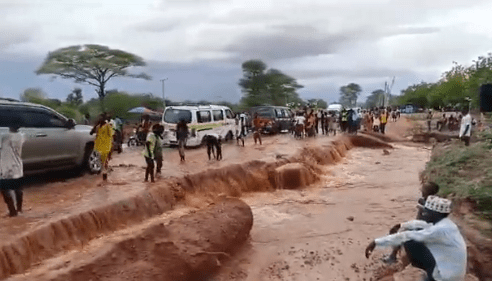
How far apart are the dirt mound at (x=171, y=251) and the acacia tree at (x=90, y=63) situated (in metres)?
26.4

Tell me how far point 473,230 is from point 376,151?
21.8 meters

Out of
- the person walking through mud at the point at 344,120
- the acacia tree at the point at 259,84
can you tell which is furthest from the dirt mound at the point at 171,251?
the acacia tree at the point at 259,84

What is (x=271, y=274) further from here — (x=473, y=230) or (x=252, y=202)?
(x=252, y=202)

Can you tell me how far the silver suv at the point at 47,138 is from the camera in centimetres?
1013

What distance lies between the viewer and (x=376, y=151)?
2855cm

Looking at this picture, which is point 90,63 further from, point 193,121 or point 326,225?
point 326,225

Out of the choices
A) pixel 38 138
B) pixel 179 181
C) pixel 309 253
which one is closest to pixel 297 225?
pixel 309 253

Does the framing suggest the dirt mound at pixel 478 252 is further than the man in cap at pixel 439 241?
Yes

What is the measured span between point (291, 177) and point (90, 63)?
875 inches

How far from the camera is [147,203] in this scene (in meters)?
10.4

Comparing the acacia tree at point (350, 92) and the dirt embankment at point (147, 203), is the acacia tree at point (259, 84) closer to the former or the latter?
the dirt embankment at point (147, 203)

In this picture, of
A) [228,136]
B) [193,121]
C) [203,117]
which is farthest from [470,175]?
[228,136]

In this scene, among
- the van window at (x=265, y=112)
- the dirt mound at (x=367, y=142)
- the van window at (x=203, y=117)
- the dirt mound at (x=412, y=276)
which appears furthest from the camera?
the dirt mound at (x=367, y=142)

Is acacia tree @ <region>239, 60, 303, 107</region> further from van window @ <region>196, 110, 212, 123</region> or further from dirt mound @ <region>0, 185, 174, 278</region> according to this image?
dirt mound @ <region>0, 185, 174, 278</region>
